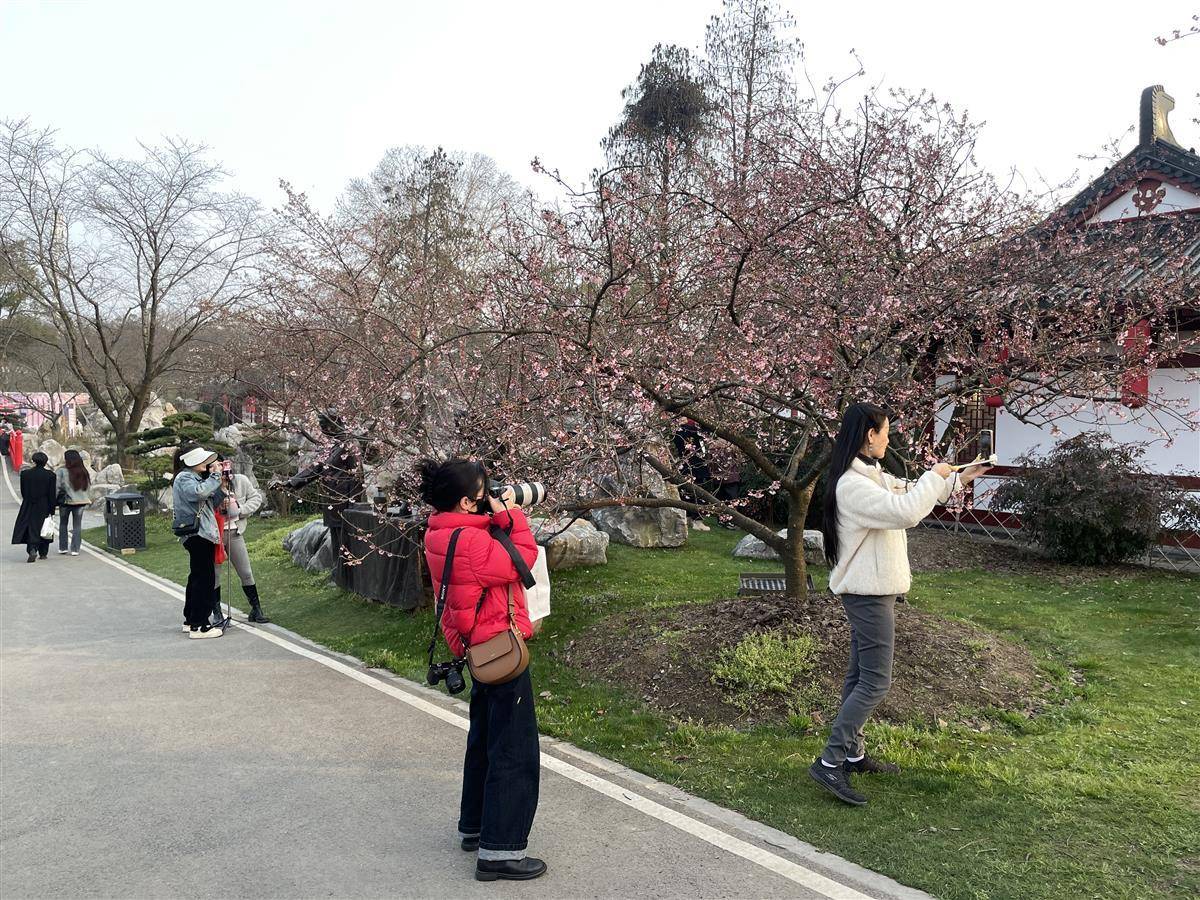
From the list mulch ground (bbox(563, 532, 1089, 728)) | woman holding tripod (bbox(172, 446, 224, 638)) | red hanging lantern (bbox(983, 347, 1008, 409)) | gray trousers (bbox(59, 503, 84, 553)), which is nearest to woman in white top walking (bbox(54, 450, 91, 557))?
gray trousers (bbox(59, 503, 84, 553))

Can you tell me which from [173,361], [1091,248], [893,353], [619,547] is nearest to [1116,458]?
[1091,248]

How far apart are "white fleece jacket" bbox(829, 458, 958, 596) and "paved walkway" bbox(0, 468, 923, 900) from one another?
111 cm

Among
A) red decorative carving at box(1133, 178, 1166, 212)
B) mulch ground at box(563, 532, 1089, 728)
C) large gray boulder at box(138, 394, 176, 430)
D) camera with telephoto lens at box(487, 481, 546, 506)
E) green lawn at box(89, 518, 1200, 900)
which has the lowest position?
green lawn at box(89, 518, 1200, 900)

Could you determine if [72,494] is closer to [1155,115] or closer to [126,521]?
[126,521]

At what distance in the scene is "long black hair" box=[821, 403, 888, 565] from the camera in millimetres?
4297

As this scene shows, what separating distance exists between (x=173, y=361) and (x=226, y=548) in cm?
1853

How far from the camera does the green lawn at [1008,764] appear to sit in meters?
3.54

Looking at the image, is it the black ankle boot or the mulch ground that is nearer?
the mulch ground

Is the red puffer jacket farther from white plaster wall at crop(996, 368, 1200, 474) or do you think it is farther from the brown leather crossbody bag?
white plaster wall at crop(996, 368, 1200, 474)

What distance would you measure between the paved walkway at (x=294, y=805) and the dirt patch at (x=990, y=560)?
6.37 metres

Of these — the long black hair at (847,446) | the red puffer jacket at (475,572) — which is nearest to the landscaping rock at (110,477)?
the red puffer jacket at (475,572)

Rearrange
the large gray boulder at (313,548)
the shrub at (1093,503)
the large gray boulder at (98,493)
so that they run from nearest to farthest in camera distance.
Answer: the shrub at (1093,503) → the large gray boulder at (313,548) → the large gray boulder at (98,493)

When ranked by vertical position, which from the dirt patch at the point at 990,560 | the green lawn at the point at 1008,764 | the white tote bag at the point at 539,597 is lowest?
the green lawn at the point at 1008,764

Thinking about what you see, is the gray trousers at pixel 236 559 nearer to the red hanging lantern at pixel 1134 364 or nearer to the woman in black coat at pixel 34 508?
the woman in black coat at pixel 34 508
